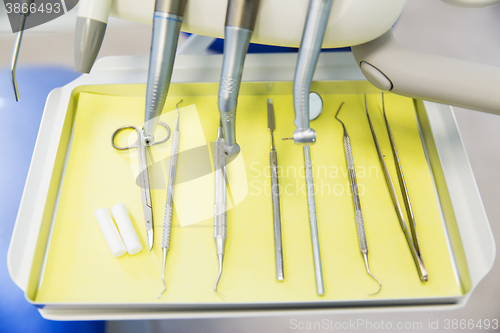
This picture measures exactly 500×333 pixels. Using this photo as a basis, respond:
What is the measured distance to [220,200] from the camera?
0.41m

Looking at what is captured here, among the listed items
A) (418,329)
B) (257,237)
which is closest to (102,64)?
(257,237)

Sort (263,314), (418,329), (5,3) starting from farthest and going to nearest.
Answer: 1. (5,3)
2. (418,329)
3. (263,314)

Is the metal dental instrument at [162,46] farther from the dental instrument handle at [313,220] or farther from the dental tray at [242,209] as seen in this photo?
the dental instrument handle at [313,220]

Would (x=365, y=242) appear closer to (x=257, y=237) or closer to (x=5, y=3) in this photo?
(x=257, y=237)

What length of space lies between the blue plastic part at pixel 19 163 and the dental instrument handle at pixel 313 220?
0.99 ft

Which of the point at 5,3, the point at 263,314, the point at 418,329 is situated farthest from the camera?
the point at 5,3

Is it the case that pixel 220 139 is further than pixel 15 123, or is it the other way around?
pixel 15 123

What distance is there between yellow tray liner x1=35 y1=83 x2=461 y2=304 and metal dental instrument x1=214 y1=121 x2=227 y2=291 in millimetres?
15

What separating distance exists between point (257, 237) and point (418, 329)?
286 millimetres

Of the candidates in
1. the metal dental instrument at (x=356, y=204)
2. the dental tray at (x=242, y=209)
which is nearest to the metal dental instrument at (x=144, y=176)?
the dental tray at (x=242, y=209)

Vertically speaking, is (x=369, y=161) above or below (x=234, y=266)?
above

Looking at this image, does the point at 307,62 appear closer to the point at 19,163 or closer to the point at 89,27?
the point at 89,27

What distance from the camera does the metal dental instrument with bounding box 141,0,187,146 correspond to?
369 mm

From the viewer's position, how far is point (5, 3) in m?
0.70
